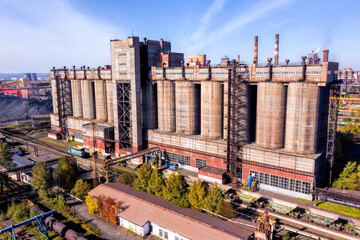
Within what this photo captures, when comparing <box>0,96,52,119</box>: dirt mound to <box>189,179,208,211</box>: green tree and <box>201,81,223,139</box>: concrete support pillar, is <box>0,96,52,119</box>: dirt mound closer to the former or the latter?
<box>201,81,223,139</box>: concrete support pillar

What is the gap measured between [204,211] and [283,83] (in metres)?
26.1

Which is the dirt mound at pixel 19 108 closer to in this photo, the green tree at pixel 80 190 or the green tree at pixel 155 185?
the green tree at pixel 80 190

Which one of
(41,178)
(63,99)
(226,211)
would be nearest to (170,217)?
(226,211)

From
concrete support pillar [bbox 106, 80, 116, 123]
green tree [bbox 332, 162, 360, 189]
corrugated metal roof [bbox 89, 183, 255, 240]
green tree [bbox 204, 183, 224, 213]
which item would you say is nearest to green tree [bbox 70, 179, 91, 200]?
corrugated metal roof [bbox 89, 183, 255, 240]

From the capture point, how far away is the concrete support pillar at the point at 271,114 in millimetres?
47094

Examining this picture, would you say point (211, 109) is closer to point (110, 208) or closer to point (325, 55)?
point (325, 55)

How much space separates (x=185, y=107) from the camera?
59688 millimetres

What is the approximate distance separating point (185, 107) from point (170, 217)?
29.2 meters

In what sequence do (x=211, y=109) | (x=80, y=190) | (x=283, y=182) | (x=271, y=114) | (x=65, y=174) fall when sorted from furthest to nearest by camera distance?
(x=211, y=109), (x=271, y=114), (x=65, y=174), (x=283, y=182), (x=80, y=190)

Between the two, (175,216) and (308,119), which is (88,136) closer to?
(175,216)

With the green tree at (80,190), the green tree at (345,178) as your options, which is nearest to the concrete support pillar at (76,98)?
the green tree at (80,190)

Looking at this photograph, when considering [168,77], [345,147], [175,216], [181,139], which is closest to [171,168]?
[181,139]

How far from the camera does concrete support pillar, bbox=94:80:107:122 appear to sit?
77.2 meters

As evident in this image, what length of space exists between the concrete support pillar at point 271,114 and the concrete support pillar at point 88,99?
54.2 meters
